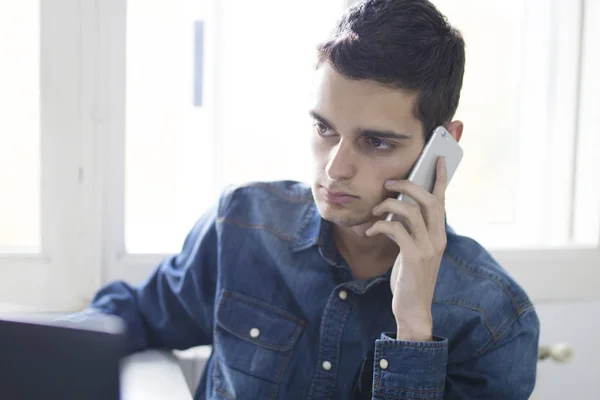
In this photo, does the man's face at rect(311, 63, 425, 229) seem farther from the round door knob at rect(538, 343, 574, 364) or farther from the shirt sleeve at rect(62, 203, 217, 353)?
the round door knob at rect(538, 343, 574, 364)

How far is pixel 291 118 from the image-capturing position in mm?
1651

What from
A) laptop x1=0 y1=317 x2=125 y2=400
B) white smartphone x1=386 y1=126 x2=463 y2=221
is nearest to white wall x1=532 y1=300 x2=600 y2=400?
white smartphone x1=386 y1=126 x2=463 y2=221

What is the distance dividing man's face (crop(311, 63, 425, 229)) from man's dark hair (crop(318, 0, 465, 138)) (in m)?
0.02

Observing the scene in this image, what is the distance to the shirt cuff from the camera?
3.29 feet

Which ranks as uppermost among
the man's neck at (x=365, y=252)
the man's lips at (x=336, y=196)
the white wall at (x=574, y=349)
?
the man's lips at (x=336, y=196)

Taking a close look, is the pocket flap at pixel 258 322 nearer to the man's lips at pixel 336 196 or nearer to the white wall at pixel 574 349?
the man's lips at pixel 336 196

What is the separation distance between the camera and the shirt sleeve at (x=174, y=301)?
121cm

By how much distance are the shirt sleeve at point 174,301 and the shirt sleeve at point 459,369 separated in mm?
368

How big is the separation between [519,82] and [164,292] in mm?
1178

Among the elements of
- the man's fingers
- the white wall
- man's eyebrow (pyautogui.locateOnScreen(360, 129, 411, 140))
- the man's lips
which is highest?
man's eyebrow (pyautogui.locateOnScreen(360, 129, 411, 140))

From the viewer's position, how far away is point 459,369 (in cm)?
107

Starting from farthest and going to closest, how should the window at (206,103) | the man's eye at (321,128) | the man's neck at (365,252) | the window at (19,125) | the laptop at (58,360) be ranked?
the window at (206,103)
the window at (19,125)
the man's neck at (365,252)
the man's eye at (321,128)
the laptop at (58,360)

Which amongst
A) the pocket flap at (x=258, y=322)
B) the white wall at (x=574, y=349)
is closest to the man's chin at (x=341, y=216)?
the pocket flap at (x=258, y=322)

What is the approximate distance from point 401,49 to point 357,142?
0.52 ft
